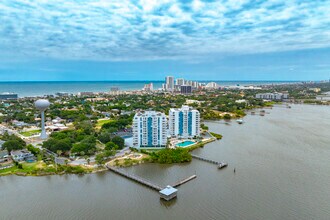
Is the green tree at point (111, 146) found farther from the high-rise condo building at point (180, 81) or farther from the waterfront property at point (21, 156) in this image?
the high-rise condo building at point (180, 81)

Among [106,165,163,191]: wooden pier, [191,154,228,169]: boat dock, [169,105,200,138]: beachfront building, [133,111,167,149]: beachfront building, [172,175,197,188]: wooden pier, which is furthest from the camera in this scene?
[169,105,200,138]: beachfront building

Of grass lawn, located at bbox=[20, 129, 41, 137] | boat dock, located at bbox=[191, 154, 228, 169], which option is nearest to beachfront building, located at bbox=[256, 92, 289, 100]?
boat dock, located at bbox=[191, 154, 228, 169]

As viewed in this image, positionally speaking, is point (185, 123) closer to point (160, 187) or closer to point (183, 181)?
point (183, 181)

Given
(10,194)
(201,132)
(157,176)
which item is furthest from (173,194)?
(201,132)

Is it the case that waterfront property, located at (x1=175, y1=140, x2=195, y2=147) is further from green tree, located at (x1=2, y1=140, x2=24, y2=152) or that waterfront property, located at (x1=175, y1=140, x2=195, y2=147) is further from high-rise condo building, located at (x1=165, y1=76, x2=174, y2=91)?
high-rise condo building, located at (x1=165, y1=76, x2=174, y2=91)

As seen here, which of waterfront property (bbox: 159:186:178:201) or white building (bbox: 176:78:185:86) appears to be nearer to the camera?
waterfront property (bbox: 159:186:178:201)

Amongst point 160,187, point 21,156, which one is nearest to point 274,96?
point 160,187
